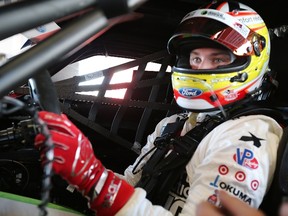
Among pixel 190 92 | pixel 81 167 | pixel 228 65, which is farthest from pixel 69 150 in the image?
pixel 228 65

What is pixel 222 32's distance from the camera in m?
1.31

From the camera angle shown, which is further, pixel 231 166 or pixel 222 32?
pixel 222 32

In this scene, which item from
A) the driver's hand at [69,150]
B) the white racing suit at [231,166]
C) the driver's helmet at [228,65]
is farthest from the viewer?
the driver's helmet at [228,65]

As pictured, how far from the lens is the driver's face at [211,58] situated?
4.49 ft

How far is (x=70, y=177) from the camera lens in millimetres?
810

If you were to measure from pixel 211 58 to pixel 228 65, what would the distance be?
0.34 ft

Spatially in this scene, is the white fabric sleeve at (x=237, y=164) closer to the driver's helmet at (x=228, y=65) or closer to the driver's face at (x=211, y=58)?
the driver's helmet at (x=228, y=65)

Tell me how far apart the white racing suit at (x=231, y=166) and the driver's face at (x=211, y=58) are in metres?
0.32

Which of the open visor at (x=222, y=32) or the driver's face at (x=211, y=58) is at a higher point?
the open visor at (x=222, y=32)

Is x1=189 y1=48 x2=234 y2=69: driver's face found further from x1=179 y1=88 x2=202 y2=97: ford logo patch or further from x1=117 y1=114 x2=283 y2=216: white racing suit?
x1=117 y1=114 x2=283 y2=216: white racing suit

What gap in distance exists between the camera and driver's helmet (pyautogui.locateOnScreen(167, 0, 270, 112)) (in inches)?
51.1

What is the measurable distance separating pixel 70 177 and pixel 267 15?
56.8 inches

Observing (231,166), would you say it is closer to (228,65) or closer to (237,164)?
(237,164)

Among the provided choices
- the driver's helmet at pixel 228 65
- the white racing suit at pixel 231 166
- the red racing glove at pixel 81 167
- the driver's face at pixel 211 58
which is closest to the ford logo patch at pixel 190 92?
the driver's helmet at pixel 228 65
